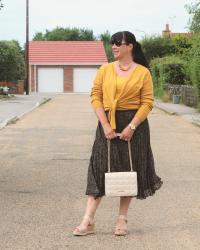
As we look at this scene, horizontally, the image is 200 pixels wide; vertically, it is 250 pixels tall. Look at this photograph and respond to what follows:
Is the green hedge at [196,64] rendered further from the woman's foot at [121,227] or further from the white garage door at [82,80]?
the white garage door at [82,80]

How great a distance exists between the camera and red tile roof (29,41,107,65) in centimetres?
6812

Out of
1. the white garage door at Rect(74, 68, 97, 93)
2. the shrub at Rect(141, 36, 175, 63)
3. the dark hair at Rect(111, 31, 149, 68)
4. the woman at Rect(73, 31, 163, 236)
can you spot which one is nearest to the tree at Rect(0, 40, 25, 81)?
the white garage door at Rect(74, 68, 97, 93)

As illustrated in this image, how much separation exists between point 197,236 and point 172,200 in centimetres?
188

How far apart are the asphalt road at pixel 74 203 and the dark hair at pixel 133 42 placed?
155 cm

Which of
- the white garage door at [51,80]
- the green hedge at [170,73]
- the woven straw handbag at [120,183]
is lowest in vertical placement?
the white garage door at [51,80]

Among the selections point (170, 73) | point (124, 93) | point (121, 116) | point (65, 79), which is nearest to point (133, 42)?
point (124, 93)

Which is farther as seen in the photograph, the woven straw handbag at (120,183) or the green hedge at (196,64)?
the green hedge at (196,64)

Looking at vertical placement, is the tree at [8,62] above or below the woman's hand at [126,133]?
below

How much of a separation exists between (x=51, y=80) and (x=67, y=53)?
13.8 ft

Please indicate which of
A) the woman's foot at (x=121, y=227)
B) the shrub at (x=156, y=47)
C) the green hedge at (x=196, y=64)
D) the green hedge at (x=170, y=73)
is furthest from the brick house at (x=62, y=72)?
the woman's foot at (x=121, y=227)

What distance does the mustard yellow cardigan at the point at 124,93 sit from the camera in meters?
6.12

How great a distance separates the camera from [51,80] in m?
67.4

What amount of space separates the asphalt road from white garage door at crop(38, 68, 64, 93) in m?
51.7

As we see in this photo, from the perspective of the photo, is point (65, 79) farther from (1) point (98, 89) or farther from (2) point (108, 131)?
(2) point (108, 131)
